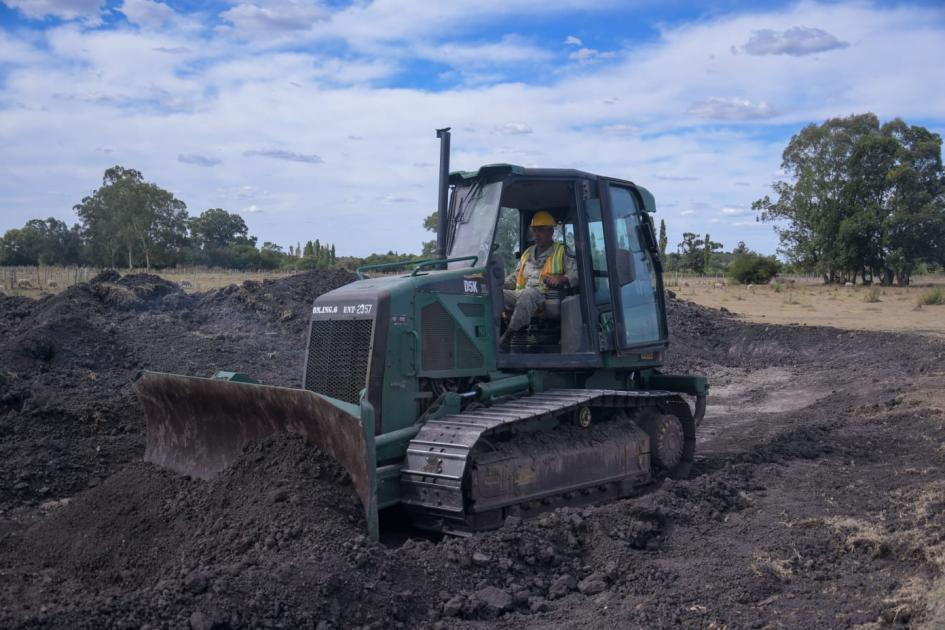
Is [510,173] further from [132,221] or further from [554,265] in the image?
[132,221]

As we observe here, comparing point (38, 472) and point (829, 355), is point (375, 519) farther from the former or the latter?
point (829, 355)

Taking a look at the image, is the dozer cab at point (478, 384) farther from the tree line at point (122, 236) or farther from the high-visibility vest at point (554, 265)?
the tree line at point (122, 236)

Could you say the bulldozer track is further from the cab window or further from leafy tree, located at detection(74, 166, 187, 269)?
leafy tree, located at detection(74, 166, 187, 269)

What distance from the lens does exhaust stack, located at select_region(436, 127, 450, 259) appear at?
754 cm

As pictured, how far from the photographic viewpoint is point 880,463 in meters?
8.89

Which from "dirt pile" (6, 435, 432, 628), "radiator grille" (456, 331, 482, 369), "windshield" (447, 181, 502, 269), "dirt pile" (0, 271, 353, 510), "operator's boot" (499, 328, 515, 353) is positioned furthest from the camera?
"dirt pile" (0, 271, 353, 510)

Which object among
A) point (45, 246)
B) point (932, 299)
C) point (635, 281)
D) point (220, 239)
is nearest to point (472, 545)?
point (635, 281)

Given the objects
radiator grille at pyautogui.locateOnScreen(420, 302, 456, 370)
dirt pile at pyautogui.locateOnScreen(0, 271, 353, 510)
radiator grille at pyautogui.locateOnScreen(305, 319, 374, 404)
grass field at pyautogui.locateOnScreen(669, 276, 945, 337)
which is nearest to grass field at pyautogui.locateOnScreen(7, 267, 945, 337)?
grass field at pyautogui.locateOnScreen(669, 276, 945, 337)

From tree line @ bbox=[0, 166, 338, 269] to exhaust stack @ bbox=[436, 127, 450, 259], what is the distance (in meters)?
45.6

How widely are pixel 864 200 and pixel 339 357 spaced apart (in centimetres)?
4530

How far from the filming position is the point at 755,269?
49.6m

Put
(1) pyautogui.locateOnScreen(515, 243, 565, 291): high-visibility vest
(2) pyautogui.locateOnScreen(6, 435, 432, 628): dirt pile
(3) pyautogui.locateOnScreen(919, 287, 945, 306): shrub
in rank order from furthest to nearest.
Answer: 1. (3) pyautogui.locateOnScreen(919, 287, 945, 306): shrub
2. (1) pyautogui.locateOnScreen(515, 243, 565, 291): high-visibility vest
3. (2) pyautogui.locateOnScreen(6, 435, 432, 628): dirt pile

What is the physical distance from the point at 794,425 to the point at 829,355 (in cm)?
916

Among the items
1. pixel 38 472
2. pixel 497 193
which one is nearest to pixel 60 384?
pixel 38 472
